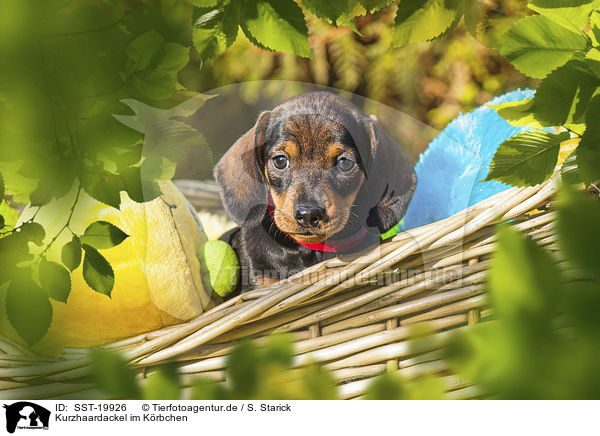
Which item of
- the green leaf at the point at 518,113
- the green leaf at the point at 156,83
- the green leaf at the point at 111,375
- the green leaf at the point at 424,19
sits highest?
the green leaf at the point at 424,19

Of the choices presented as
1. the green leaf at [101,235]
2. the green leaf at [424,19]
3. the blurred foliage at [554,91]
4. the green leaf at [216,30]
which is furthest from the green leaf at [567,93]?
the green leaf at [101,235]

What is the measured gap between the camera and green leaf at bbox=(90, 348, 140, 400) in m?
0.15

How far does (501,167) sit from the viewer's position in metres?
0.38

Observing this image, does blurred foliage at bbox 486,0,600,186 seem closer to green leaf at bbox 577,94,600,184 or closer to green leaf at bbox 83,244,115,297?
green leaf at bbox 577,94,600,184

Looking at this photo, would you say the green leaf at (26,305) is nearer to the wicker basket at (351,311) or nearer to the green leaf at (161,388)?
the wicker basket at (351,311)

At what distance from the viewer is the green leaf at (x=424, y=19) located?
0.39 metres

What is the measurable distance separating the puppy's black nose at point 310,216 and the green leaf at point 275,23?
0.14 meters

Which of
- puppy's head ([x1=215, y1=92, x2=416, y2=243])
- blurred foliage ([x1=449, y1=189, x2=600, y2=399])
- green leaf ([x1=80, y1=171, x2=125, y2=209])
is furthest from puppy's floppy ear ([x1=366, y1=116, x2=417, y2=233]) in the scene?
blurred foliage ([x1=449, y1=189, x2=600, y2=399])

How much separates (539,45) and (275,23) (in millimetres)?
192

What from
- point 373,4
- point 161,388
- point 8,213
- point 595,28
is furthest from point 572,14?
point 8,213

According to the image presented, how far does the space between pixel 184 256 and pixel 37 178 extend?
0.14 meters

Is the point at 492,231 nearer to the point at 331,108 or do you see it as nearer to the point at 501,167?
the point at 501,167
